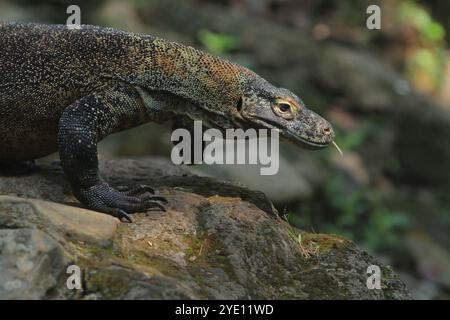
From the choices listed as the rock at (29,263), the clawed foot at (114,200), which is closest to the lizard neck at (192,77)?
the clawed foot at (114,200)

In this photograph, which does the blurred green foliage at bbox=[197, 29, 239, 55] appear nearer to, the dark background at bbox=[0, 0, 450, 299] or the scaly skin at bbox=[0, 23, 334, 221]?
the dark background at bbox=[0, 0, 450, 299]

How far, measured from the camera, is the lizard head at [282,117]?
631 cm

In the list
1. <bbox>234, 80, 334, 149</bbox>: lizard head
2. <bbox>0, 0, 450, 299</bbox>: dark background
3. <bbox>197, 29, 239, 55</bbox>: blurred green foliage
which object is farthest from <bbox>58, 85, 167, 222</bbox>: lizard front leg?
<bbox>197, 29, 239, 55</bbox>: blurred green foliage

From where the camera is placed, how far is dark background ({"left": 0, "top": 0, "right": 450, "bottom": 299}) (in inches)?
501

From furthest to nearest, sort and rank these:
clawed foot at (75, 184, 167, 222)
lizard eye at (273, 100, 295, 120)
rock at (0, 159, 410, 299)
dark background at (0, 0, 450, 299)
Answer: dark background at (0, 0, 450, 299) < lizard eye at (273, 100, 295, 120) < clawed foot at (75, 184, 167, 222) < rock at (0, 159, 410, 299)

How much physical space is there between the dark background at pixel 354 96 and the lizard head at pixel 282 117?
15.4 ft

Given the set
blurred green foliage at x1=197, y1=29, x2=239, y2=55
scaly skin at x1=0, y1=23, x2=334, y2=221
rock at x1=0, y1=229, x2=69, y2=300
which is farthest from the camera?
blurred green foliage at x1=197, y1=29, x2=239, y2=55

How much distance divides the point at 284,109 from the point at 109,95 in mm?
1591

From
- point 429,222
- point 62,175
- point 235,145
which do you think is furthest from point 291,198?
point 62,175

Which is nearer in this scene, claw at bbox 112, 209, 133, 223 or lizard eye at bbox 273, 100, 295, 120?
claw at bbox 112, 209, 133, 223

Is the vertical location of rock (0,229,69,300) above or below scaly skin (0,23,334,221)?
below

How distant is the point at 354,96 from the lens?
53.7 ft
